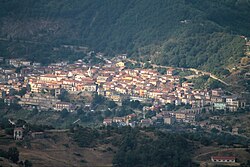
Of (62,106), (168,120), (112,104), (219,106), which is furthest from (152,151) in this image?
(62,106)

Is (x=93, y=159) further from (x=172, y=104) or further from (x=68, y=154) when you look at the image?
(x=172, y=104)

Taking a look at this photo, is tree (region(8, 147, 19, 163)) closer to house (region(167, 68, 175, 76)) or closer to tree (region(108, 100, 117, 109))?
tree (region(108, 100, 117, 109))

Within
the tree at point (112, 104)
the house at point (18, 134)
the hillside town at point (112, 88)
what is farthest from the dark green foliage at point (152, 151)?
the tree at point (112, 104)

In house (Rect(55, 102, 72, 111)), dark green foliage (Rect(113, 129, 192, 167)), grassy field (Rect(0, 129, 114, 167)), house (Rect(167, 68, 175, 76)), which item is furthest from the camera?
house (Rect(167, 68, 175, 76))

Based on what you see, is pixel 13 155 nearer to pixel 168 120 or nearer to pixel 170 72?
Answer: pixel 168 120

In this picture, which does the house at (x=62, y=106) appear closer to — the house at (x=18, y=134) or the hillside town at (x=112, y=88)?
the hillside town at (x=112, y=88)

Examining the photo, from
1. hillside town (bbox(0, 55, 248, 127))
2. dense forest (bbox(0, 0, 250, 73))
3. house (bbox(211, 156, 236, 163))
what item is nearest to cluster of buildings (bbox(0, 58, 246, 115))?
hillside town (bbox(0, 55, 248, 127))

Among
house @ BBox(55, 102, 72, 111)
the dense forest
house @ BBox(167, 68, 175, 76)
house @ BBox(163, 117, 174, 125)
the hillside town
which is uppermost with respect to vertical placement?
the dense forest
